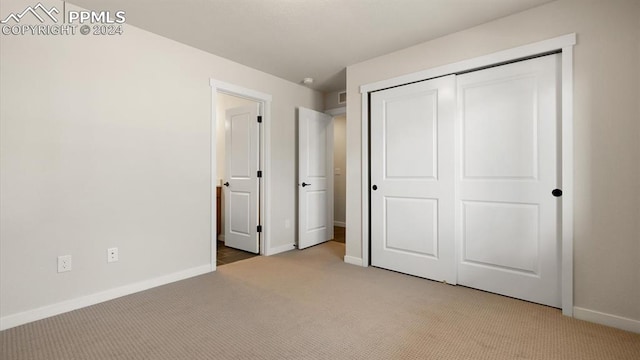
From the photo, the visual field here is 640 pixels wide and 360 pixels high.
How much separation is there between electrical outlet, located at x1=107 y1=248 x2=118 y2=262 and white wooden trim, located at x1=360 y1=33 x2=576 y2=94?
9.21 feet

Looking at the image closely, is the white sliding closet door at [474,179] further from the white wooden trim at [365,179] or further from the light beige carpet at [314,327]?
the light beige carpet at [314,327]

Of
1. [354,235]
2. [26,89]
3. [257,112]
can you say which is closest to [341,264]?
[354,235]

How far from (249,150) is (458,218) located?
2569mm

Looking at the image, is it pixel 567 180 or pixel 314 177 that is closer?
pixel 567 180

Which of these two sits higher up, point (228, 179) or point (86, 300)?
point (228, 179)

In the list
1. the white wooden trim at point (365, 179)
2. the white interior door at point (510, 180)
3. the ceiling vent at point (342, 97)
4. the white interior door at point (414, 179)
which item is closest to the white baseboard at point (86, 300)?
the white wooden trim at point (365, 179)

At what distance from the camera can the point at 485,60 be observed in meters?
2.49

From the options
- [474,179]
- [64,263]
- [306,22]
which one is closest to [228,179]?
[64,263]

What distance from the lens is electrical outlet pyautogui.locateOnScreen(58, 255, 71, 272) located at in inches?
85.4

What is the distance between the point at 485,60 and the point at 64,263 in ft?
12.0

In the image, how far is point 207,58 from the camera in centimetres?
309

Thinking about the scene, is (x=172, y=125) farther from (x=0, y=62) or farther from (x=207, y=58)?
(x=0, y=62)

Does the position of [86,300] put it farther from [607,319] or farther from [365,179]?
[607,319]

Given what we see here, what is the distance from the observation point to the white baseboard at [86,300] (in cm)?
198
